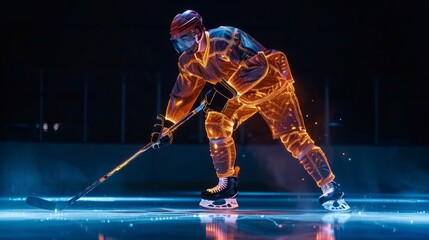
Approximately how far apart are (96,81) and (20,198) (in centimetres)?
424

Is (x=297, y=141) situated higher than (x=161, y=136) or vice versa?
(x=161, y=136)

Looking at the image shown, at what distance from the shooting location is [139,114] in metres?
12.7

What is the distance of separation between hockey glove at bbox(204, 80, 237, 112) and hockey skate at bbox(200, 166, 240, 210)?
53cm

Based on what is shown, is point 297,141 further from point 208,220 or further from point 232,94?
point 208,220

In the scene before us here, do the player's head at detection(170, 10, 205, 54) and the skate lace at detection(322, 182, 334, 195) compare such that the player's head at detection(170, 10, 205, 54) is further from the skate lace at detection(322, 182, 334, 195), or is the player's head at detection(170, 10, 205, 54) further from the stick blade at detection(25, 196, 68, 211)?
the stick blade at detection(25, 196, 68, 211)

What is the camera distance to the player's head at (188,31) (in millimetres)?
6438

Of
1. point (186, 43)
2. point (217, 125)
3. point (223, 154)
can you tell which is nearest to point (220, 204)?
point (223, 154)

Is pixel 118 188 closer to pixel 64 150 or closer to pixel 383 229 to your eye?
pixel 64 150

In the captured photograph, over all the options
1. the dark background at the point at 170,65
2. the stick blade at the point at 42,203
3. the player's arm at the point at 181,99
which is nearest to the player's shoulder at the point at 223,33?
the player's arm at the point at 181,99

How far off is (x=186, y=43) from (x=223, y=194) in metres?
1.14

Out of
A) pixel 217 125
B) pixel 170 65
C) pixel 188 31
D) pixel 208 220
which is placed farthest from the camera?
pixel 170 65

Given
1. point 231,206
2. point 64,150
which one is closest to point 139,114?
point 64,150

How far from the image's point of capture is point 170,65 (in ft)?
42.4

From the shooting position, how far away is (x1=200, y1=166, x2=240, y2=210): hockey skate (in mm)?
6871
